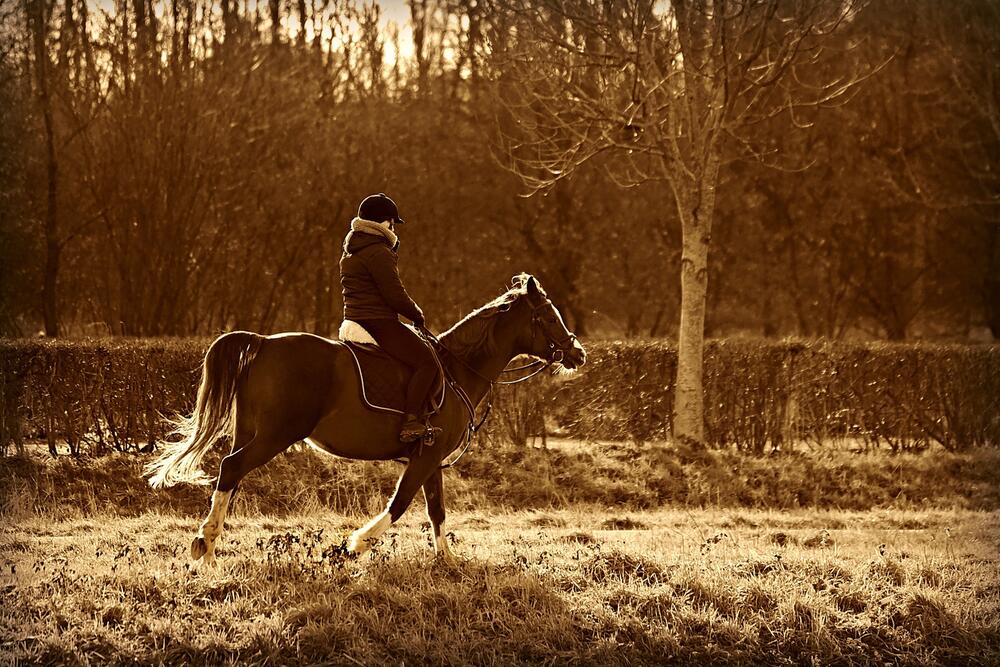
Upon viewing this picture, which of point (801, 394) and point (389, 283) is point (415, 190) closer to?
point (801, 394)

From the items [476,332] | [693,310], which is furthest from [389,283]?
[693,310]

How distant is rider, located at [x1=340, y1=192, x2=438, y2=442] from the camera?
305 inches

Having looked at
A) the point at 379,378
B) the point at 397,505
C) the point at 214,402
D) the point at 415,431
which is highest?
the point at 379,378

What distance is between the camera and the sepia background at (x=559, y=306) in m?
6.96

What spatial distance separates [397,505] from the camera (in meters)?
7.66

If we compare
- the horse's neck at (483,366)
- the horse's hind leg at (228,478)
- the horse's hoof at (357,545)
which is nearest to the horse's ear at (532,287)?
the horse's neck at (483,366)

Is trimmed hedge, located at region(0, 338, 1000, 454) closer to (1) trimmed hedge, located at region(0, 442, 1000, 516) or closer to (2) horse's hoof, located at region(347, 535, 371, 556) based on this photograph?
(1) trimmed hedge, located at region(0, 442, 1000, 516)

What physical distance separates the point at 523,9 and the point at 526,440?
204 inches

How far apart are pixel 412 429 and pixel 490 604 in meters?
1.44

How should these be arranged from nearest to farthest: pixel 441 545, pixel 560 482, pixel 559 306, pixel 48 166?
pixel 441 545 < pixel 560 482 < pixel 48 166 < pixel 559 306

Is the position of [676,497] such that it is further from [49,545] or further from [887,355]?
[49,545]

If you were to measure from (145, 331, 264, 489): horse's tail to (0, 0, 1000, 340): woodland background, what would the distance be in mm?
10254

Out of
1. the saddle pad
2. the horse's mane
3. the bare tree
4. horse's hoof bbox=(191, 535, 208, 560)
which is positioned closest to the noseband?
the horse's mane

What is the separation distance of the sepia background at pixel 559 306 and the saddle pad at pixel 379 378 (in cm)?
112
